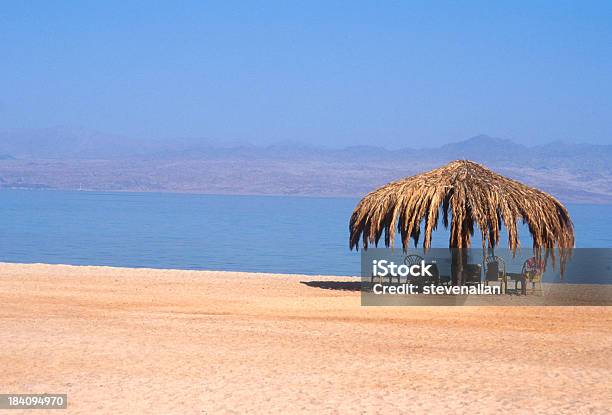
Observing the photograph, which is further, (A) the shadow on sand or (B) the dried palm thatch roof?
A: (A) the shadow on sand

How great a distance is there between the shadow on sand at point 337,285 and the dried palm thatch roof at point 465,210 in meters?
2.38

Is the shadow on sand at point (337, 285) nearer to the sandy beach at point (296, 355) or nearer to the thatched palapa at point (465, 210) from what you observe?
the thatched palapa at point (465, 210)

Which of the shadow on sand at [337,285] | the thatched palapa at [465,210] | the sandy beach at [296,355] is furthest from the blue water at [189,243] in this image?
the sandy beach at [296,355]

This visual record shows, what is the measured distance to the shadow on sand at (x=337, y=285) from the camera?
68.4 feet

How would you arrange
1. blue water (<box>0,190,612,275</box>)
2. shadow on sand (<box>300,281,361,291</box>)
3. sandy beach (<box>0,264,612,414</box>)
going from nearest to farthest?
A: sandy beach (<box>0,264,612,414</box>) < shadow on sand (<box>300,281,361,291</box>) < blue water (<box>0,190,612,275</box>)

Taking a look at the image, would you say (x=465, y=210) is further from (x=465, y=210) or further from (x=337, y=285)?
(x=337, y=285)

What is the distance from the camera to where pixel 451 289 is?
19.4 meters

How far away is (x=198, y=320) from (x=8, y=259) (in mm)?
24849

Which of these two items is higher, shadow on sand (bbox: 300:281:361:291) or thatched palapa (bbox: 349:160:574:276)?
thatched palapa (bbox: 349:160:574:276)

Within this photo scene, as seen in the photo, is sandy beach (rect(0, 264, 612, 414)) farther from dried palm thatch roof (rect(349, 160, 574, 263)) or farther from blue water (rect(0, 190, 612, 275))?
blue water (rect(0, 190, 612, 275))

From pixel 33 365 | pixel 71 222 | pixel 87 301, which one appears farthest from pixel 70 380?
pixel 71 222

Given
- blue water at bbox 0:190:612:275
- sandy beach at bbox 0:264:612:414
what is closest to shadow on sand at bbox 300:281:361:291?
sandy beach at bbox 0:264:612:414

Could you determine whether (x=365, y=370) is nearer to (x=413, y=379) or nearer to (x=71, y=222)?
(x=413, y=379)

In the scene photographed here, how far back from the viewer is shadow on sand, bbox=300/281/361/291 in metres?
20.9
